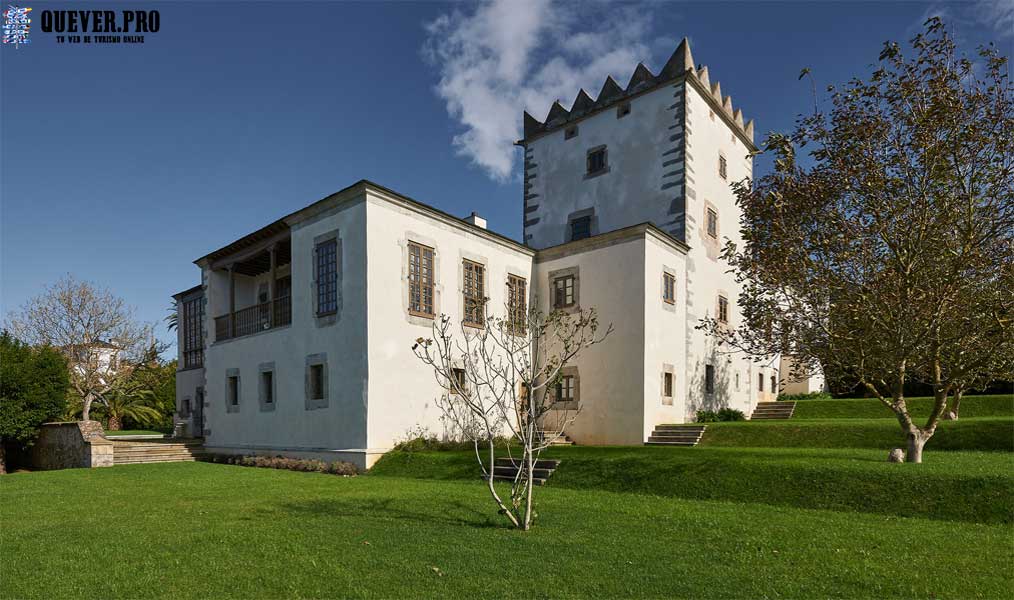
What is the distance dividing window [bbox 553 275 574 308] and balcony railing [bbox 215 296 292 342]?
9.23 metres

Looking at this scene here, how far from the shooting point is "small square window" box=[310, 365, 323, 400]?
17.9m

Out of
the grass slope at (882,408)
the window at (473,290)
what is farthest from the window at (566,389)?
the grass slope at (882,408)

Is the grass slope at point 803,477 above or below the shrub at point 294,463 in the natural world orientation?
above

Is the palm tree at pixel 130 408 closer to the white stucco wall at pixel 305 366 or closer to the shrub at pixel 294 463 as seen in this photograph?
the white stucco wall at pixel 305 366

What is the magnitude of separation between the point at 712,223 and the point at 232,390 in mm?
19517

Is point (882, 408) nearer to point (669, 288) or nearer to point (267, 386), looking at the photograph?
point (669, 288)

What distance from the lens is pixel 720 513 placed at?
945cm

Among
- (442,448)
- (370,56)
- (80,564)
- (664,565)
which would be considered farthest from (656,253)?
(80,564)

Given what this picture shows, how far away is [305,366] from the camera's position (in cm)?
1822

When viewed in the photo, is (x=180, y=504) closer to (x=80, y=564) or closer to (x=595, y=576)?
(x=80, y=564)

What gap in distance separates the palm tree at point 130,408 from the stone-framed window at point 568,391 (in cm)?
2771

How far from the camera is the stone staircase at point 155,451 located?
19.9 meters

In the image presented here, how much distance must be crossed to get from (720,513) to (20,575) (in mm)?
9145

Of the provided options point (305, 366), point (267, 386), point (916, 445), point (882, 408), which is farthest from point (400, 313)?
point (882, 408)
